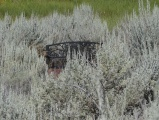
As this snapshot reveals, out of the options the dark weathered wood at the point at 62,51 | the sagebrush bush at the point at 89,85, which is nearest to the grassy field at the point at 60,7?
the dark weathered wood at the point at 62,51

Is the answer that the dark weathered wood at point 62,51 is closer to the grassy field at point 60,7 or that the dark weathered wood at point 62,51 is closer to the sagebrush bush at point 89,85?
the sagebrush bush at point 89,85

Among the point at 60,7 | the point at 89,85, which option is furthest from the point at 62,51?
the point at 60,7

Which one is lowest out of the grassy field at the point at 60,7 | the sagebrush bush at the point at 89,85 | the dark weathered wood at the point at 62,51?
the sagebrush bush at the point at 89,85

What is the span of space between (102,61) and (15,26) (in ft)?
14.6

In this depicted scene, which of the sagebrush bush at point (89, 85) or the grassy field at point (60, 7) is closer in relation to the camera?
the sagebrush bush at point (89, 85)

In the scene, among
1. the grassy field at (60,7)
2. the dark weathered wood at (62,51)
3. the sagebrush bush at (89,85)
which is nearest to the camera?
the sagebrush bush at (89,85)

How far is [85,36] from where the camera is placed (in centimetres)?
842

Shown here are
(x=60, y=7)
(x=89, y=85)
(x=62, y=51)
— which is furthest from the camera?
(x=60, y=7)

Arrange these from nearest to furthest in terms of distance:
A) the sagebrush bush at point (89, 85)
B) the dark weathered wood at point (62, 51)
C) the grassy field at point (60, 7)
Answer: the sagebrush bush at point (89, 85)
the dark weathered wood at point (62, 51)
the grassy field at point (60, 7)

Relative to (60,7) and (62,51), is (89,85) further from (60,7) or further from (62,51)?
(60,7)

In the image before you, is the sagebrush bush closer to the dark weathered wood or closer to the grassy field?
the dark weathered wood

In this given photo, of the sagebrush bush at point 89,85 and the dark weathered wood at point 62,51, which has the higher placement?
the dark weathered wood at point 62,51

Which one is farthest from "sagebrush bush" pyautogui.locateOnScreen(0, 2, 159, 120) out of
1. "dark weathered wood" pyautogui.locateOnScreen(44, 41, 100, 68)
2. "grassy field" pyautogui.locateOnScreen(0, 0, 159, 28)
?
"grassy field" pyautogui.locateOnScreen(0, 0, 159, 28)

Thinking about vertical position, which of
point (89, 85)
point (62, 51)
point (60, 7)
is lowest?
point (89, 85)
